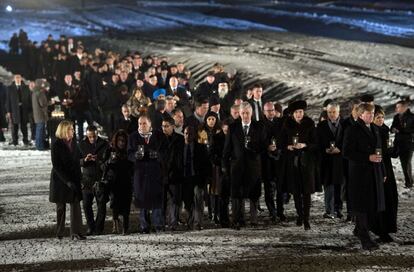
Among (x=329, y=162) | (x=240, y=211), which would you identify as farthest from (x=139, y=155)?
(x=329, y=162)

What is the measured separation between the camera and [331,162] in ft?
44.0

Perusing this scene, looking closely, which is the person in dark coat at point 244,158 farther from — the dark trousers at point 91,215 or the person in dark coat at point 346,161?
the dark trousers at point 91,215

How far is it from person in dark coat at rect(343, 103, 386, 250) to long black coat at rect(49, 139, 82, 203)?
3362 millimetres

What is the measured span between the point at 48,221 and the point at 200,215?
7.51ft

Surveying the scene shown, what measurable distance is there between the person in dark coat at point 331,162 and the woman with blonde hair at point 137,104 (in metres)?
2.97

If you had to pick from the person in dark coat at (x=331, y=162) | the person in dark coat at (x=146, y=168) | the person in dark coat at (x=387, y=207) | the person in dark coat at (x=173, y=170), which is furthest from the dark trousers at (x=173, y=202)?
the person in dark coat at (x=387, y=207)

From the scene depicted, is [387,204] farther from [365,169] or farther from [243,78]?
[243,78]

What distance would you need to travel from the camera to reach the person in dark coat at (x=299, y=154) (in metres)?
12.5

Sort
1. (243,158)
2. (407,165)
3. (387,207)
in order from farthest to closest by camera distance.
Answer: (407,165), (243,158), (387,207)

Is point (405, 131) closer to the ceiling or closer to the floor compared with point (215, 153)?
closer to the floor

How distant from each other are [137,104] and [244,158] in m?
3.58

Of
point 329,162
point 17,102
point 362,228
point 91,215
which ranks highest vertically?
point 329,162

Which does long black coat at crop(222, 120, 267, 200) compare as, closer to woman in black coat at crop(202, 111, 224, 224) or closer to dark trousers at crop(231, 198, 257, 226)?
dark trousers at crop(231, 198, 257, 226)

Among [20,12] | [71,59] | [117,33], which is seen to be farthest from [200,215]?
[20,12]
